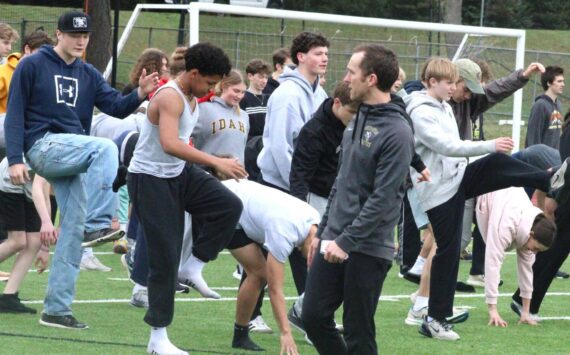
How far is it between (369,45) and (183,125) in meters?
1.39

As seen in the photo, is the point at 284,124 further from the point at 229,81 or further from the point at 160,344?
the point at 160,344

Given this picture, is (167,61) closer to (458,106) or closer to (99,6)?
(458,106)

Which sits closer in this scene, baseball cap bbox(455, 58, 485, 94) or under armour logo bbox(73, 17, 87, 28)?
under armour logo bbox(73, 17, 87, 28)

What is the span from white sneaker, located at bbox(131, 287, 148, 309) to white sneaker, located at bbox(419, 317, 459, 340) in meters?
2.21

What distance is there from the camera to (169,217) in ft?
23.4

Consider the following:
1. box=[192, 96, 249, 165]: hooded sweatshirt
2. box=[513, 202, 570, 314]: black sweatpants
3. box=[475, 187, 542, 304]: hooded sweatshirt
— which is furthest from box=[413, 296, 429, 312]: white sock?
box=[192, 96, 249, 165]: hooded sweatshirt

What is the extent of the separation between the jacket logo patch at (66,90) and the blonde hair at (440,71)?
95.9 inches

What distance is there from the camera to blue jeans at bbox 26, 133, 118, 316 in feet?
25.3

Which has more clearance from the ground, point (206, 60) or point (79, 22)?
point (79, 22)

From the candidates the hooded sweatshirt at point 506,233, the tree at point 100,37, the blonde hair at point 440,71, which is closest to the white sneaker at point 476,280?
the hooded sweatshirt at point 506,233

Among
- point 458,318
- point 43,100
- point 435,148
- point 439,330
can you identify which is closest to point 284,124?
point 435,148

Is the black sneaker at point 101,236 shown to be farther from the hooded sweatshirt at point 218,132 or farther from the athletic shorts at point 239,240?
the athletic shorts at point 239,240

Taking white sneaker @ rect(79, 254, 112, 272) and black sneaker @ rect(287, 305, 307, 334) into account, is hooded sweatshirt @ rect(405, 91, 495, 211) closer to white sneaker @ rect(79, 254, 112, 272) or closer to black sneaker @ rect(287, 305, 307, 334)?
black sneaker @ rect(287, 305, 307, 334)

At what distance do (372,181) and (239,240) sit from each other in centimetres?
167
